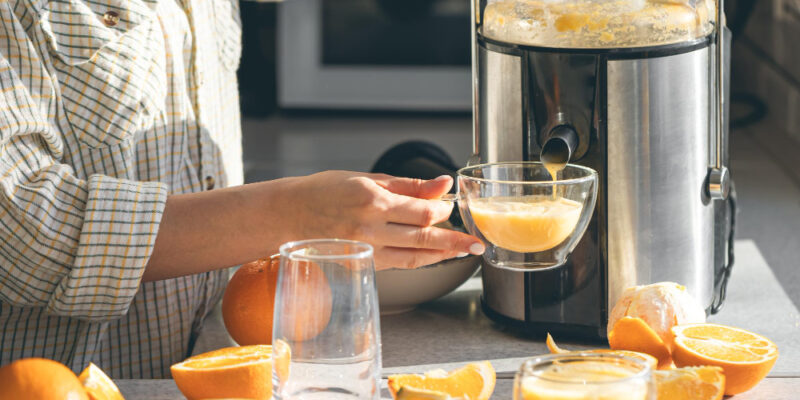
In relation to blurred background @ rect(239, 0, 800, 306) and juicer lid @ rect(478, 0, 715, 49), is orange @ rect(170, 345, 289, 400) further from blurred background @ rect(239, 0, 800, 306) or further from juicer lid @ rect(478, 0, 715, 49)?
blurred background @ rect(239, 0, 800, 306)

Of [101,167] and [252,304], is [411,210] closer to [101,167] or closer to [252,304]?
[252,304]

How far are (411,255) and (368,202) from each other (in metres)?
0.07

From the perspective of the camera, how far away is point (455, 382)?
689mm

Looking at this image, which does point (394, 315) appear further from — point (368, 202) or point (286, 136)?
point (286, 136)

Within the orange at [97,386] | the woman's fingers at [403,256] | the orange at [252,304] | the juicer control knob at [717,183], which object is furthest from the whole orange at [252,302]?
the juicer control knob at [717,183]

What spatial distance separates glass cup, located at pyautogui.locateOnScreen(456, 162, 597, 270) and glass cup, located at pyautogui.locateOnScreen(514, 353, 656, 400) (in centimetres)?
20

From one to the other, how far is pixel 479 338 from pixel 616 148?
0.24 meters

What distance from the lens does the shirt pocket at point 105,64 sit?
92 cm

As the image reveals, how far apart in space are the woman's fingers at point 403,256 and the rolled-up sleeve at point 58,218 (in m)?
0.20

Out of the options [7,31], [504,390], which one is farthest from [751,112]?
[7,31]

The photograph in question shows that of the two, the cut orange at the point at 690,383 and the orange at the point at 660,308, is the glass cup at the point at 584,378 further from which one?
the orange at the point at 660,308

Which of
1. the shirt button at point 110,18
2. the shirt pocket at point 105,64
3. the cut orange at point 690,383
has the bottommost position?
the cut orange at point 690,383

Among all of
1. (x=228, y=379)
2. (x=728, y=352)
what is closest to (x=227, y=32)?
(x=228, y=379)

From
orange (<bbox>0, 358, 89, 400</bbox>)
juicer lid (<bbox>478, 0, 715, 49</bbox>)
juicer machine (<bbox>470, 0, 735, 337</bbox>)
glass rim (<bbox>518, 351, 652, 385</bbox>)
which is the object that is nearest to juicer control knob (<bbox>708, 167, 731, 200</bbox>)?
juicer machine (<bbox>470, 0, 735, 337</bbox>)
